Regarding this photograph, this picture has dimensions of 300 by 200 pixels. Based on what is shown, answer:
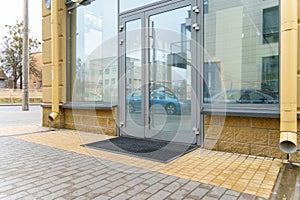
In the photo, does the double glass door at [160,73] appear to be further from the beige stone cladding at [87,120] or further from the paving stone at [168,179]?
the paving stone at [168,179]

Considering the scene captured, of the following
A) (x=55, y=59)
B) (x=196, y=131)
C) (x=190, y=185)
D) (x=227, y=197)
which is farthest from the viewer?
(x=55, y=59)

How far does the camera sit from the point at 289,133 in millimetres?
2498

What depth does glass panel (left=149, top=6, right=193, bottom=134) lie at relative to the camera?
362 cm

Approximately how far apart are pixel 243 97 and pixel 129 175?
1.83 m

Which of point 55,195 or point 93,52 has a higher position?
point 93,52

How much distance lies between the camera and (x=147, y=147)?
Answer: 3434 millimetres

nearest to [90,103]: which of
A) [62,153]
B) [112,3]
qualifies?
[62,153]

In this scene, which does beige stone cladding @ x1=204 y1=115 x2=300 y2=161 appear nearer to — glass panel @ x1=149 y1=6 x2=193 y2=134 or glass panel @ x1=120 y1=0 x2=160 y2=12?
glass panel @ x1=149 y1=6 x2=193 y2=134

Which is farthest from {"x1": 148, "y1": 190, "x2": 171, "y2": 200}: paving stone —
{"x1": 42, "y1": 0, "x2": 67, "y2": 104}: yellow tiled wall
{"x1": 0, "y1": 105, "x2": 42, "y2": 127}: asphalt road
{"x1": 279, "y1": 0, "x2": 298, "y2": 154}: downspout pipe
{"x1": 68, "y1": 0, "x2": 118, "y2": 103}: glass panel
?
{"x1": 0, "y1": 105, "x2": 42, "y2": 127}: asphalt road

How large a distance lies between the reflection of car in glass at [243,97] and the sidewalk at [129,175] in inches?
28.1

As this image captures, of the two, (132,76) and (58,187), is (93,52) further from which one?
(58,187)

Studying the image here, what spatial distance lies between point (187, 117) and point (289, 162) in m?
1.43

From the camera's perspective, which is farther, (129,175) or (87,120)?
(87,120)

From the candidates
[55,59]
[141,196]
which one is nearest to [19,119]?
[55,59]
